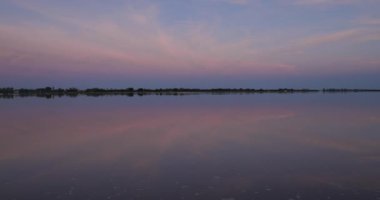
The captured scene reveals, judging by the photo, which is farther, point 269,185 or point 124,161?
point 124,161

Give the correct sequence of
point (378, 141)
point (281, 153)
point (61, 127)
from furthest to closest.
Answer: point (61, 127)
point (378, 141)
point (281, 153)

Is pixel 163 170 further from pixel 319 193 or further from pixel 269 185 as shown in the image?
pixel 319 193

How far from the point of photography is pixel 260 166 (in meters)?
13.6

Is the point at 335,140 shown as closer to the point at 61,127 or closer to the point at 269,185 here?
the point at 269,185

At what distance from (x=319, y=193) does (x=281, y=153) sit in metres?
5.72

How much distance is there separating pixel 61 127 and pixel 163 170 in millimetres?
15176

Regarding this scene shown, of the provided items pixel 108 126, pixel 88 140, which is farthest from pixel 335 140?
pixel 108 126

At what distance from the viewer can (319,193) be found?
33.7 ft

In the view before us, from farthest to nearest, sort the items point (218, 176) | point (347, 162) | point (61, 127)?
point (61, 127), point (347, 162), point (218, 176)

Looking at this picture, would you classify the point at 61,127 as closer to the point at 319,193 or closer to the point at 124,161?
the point at 124,161

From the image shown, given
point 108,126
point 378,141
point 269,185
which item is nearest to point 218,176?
point 269,185

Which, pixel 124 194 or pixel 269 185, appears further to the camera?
pixel 269 185

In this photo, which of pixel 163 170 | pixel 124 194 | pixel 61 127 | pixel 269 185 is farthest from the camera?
pixel 61 127

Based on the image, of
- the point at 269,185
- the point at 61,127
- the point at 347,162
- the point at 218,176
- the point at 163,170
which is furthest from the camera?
the point at 61,127
